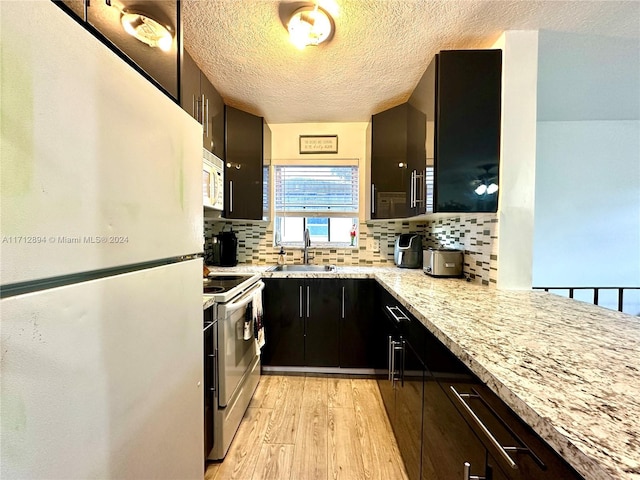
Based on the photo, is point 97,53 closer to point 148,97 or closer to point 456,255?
point 148,97

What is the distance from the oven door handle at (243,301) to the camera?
4.78 feet

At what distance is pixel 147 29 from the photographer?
0.81 m

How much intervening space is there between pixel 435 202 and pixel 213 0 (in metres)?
1.58

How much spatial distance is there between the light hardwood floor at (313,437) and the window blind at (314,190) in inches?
66.8

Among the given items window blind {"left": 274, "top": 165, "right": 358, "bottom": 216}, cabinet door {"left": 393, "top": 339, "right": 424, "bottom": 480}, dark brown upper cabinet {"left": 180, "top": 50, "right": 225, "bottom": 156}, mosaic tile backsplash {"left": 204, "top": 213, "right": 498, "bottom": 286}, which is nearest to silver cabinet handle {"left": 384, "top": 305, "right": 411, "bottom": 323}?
cabinet door {"left": 393, "top": 339, "right": 424, "bottom": 480}

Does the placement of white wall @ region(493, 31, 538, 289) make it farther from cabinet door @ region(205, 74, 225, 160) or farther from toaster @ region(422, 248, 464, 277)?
cabinet door @ region(205, 74, 225, 160)

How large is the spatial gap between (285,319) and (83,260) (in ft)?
6.30

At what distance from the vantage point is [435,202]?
1.57 meters

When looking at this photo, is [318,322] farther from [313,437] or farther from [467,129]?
[467,129]

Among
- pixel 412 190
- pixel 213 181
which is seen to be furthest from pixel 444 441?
pixel 213 181

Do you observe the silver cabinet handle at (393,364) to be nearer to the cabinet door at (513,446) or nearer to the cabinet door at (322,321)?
the cabinet door at (322,321)

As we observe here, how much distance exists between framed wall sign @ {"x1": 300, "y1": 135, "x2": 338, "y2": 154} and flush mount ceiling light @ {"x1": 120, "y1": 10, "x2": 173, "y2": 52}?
6.35ft

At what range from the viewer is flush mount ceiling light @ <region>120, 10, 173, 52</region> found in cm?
71

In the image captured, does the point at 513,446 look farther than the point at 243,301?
No
